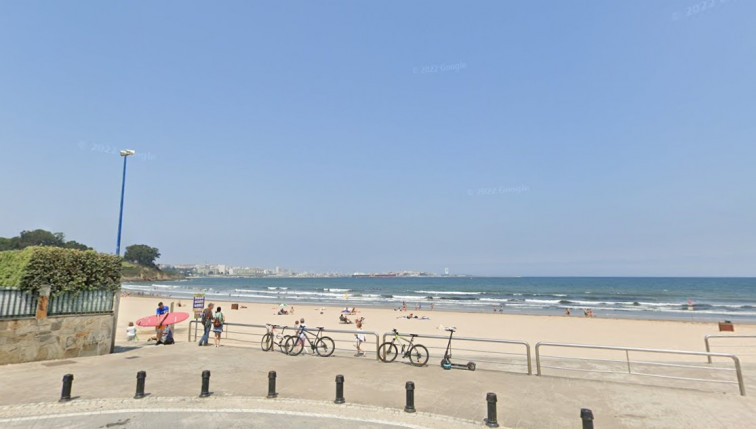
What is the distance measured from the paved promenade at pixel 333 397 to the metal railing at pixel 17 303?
1510 mm

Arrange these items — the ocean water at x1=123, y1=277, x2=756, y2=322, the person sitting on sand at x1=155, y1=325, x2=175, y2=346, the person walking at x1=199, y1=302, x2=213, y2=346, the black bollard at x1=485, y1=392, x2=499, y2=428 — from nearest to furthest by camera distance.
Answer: the black bollard at x1=485, y1=392, x2=499, y2=428, the person walking at x1=199, y1=302, x2=213, y2=346, the person sitting on sand at x1=155, y1=325, x2=175, y2=346, the ocean water at x1=123, y1=277, x2=756, y2=322

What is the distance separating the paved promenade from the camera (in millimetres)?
7215

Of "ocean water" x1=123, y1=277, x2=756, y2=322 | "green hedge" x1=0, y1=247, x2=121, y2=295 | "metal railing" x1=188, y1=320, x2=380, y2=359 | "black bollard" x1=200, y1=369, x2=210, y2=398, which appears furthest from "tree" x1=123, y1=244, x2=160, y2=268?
"black bollard" x1=200, y1=369, x2=210, y2=398

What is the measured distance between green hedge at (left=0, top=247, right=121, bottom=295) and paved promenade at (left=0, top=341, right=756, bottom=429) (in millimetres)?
2482

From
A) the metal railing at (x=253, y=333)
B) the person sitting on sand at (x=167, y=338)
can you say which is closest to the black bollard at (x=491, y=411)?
the metal railing at (x=253, y=333)

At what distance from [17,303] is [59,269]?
4.75 feet

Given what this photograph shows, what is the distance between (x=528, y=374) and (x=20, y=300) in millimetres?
15161

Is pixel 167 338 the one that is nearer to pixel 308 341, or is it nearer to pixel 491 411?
pixel 308 341

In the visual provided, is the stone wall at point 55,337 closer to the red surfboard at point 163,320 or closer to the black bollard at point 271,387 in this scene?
the red surfboard at point 163,320

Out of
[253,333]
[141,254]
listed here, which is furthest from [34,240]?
[253,333]

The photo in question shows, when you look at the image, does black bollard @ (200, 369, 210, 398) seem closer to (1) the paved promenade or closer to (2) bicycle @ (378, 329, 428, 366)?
(1) the paved promenade

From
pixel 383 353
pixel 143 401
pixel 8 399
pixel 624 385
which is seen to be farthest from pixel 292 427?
pixel 624 385

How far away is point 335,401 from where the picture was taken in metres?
8.26

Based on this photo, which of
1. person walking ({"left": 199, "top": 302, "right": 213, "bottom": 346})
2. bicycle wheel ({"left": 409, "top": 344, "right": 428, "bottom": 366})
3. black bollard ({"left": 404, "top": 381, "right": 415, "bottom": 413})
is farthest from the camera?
person walking ({"left": 199, "top": 302, "right": 213, "bottom": 346})
